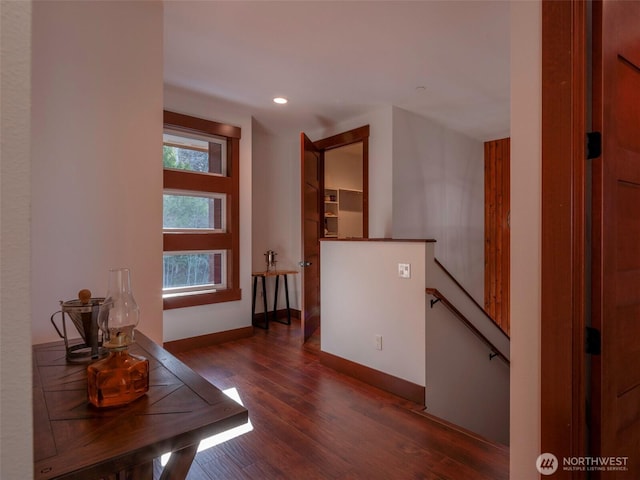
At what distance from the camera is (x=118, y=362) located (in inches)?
37.6

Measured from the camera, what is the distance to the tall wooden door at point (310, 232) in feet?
12.4

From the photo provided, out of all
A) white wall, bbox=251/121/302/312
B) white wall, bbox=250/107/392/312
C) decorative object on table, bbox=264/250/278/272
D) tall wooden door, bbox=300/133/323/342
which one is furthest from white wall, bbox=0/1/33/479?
white wall, bbox=251/121/302/312

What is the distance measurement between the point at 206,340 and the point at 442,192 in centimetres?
352

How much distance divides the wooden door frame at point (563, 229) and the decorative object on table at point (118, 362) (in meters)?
1.36

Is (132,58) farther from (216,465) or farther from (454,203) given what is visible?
(454,203)

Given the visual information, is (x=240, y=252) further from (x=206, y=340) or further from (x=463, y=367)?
(x=463, y=367)

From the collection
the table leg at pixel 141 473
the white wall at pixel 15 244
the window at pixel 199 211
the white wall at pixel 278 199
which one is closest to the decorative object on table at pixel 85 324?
the table leg at pixel 141 473

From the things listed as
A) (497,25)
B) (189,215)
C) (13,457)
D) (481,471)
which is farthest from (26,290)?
(189,215)

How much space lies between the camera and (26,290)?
42 centimetres

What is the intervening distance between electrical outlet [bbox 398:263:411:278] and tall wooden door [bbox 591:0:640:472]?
1469 mm

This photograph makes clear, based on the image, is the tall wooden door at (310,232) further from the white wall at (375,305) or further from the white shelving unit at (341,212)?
the white shelving unit at (341,212)

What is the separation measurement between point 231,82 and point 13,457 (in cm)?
336

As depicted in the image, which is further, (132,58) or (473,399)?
(473,399)

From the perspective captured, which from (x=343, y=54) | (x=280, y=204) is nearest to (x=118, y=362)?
(x=343, y=54)
